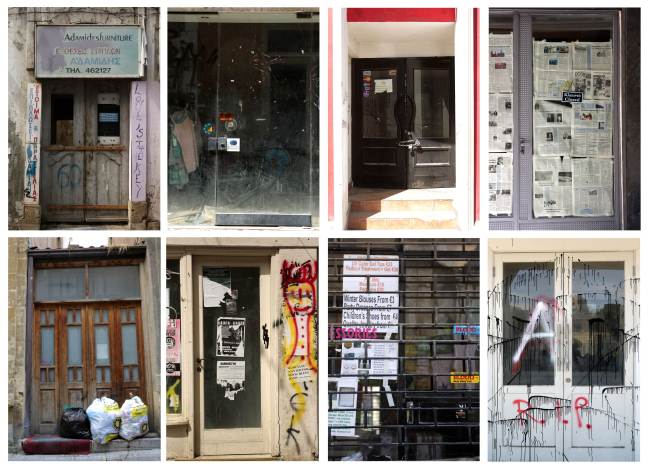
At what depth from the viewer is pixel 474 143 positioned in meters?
6.62

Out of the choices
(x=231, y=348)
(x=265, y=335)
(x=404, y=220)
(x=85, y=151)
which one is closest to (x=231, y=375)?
(x=231, y=348)

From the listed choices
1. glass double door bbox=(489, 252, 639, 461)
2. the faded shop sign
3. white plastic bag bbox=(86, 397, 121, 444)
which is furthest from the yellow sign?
the faded shop sign

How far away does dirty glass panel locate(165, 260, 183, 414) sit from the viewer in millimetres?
6551

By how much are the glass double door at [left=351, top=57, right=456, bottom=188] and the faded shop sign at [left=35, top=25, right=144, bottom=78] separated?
2027mm

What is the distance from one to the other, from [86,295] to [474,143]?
119 inches

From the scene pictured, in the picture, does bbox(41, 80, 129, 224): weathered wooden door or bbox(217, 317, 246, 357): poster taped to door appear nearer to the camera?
bbox(217, 317, 246, 357): poster taped to door

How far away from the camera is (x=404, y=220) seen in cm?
719

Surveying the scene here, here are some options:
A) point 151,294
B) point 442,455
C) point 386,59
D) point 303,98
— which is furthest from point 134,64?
point 442,455

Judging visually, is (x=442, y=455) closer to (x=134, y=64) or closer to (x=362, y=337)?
(x=362, y=337)

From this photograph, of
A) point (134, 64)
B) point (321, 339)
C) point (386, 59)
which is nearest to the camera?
point (321, 339)

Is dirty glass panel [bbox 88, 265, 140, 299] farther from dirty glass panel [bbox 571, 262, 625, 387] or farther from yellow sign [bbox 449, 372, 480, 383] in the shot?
dirty glass panel [bbox 571, 262, 625, 387]

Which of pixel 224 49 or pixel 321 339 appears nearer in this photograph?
pixel 321 339

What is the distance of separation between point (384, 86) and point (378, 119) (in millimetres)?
304

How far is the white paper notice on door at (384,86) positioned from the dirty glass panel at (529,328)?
7.45ft
